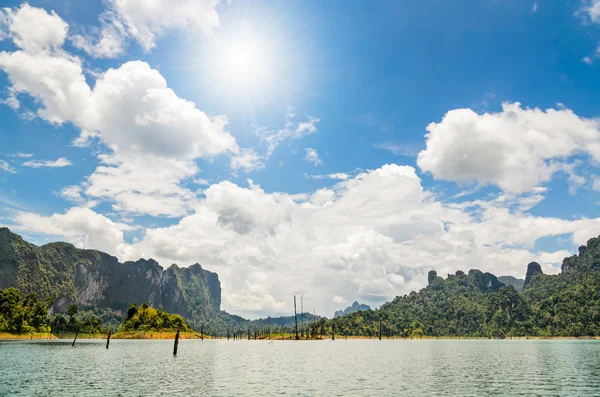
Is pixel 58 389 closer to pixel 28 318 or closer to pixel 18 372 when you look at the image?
pixel 18 372

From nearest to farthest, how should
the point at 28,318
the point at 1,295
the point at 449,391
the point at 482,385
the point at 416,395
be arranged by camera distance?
the point at 416,395 < the point at 449,391 < the point at 482,385 < the point at 1,295 < the point at 28,318

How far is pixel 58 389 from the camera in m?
36.8

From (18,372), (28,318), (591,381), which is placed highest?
(28,318)

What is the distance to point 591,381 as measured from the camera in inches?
1750

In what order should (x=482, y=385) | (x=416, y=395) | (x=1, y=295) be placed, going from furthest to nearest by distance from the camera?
(x=1, y=295), (x=482, y=385), (x=416, y=395)

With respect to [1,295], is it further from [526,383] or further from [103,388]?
[526,383]

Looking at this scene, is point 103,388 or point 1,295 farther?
point 1,295

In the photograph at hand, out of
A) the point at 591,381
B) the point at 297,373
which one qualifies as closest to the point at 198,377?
the point at 297,373

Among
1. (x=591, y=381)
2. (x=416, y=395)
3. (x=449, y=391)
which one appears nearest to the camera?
(x=416, y=395)

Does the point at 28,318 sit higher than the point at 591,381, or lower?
higher

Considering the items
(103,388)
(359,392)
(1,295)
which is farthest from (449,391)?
(1,295)

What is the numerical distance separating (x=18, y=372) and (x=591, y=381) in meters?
66.1

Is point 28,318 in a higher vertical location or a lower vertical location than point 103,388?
higher

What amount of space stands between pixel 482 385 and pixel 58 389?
4122 cm
